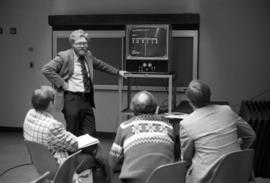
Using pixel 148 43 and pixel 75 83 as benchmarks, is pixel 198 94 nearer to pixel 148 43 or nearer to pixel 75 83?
pixel 75 83

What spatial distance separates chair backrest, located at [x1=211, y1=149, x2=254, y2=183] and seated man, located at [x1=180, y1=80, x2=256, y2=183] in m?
0.08

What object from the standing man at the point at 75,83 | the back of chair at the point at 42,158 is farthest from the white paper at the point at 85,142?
the standing man at the point at 75,83

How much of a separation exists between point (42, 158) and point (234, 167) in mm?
1190

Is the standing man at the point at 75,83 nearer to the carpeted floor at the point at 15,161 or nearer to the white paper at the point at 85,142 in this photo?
the carpeted floor at the point at 15,161

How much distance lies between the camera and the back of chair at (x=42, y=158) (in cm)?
264

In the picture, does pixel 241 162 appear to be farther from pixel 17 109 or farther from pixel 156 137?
pixel 17 109

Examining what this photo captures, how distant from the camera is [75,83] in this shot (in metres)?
4.09

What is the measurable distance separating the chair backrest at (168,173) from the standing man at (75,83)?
197cm

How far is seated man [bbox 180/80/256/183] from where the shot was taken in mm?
2523

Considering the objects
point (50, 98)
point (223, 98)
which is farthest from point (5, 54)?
point (50, 98)

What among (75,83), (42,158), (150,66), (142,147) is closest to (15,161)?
(75,83)

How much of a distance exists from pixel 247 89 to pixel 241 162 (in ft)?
11.5

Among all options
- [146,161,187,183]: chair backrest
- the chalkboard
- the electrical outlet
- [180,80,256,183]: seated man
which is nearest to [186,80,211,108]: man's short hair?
[180,80,256,183]: seated man

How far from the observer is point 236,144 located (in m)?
2.60
